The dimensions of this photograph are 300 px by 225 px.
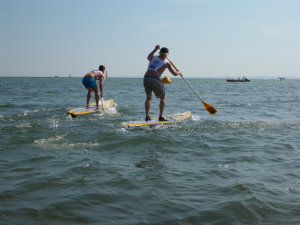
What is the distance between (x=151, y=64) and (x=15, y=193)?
6060 millimetres

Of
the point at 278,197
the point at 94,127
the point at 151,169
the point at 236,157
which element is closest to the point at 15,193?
the point at 151,169

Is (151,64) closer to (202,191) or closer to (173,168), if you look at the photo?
(173,168)

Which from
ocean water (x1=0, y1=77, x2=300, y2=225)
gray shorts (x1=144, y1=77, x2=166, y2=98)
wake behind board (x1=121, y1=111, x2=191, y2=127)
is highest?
gray shorts (x1=144, y1=77, x2=166, y2=98)

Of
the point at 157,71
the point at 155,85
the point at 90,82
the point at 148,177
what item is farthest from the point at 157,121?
the point at 148,177

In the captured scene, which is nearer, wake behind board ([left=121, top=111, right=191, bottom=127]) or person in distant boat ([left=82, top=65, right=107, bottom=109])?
wake behind board ([left=121, top=111, right=191, bottom=127])

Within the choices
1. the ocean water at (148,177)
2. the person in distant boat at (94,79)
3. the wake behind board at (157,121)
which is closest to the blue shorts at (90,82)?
the person in distant boat at (94,79)

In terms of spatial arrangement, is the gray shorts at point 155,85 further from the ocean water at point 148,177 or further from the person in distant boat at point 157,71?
the ocean water at point 148,177

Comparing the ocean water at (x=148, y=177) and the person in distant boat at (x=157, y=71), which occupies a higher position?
the person in distant boat at (x=157, y=71)

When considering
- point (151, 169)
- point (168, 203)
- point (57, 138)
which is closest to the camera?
point (168, 203)

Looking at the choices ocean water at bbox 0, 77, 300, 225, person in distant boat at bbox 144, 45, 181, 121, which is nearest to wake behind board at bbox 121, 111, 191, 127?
person in distant boat at bbox 144, 45, 181, 121

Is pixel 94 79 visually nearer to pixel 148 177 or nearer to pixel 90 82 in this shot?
pixel 90 82

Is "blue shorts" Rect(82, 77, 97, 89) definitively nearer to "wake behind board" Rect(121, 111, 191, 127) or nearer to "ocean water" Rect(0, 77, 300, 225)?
"wake behind board" Rect(121, 111, 191, 127)

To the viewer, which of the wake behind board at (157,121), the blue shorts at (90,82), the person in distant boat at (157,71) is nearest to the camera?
the person in distant boat at (157,71)

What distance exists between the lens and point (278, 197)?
4.33m
